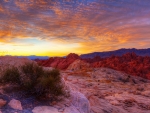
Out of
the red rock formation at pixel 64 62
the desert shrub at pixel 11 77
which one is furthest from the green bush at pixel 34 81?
the red rock formation at pixel 64 62

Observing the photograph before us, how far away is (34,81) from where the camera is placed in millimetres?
6805

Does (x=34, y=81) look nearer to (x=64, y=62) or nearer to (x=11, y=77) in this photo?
(x=11, y=77)

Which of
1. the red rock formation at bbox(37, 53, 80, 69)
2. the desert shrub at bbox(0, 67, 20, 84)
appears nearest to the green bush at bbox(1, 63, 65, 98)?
the desert shrub at bbox(0, 67, 20, 84)

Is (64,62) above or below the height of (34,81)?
below

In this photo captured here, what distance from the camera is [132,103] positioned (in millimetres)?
12500

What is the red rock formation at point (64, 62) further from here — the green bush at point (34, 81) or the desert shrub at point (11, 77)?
the desert shrub at point (11, 77)

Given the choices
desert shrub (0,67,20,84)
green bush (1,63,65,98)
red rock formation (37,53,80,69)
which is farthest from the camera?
red rock formation (37,53,80,69)

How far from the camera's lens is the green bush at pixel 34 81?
656cm

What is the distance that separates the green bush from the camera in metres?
6.56

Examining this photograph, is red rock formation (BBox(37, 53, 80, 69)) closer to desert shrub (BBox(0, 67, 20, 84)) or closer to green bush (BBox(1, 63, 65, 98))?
green bush (BBox(1, 63, 65, 98))

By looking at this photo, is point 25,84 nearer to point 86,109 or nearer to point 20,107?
point 20,107

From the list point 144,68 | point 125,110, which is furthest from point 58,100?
point 144,68

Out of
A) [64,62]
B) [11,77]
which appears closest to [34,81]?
[11,77]

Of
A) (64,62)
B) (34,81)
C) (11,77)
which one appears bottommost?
(64,62)
